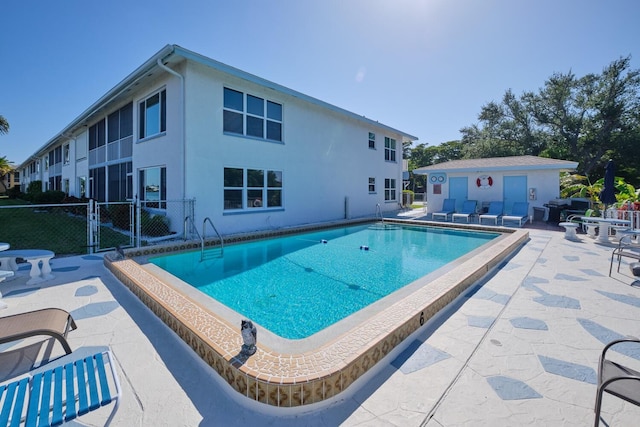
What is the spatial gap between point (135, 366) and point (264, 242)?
7773mm

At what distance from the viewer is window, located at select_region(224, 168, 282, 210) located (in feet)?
37.6

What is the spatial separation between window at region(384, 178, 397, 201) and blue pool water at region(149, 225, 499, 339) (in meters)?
9.12

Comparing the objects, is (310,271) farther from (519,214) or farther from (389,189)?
(389,189)

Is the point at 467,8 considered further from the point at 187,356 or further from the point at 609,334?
the point at 187,356

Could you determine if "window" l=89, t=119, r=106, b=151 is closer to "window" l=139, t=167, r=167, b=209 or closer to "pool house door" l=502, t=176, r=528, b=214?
"window" l=139, t=167, r=167, b=209

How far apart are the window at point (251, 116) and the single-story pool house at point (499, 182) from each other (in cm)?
1092

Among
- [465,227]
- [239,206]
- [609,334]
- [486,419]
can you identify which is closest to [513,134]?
[465,227]

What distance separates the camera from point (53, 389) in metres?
2.11

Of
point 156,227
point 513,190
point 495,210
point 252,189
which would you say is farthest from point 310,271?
point 513,190

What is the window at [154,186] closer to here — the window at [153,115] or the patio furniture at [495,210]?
the window at [153,115]

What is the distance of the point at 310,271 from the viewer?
753cm

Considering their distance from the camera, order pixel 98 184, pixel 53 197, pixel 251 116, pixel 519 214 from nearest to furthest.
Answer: pixel 251 116, pixel 519 214, pixel 98 184, pixel 53 197

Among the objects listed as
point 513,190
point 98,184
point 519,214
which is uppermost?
point 98,184

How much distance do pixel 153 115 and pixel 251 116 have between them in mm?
3783
